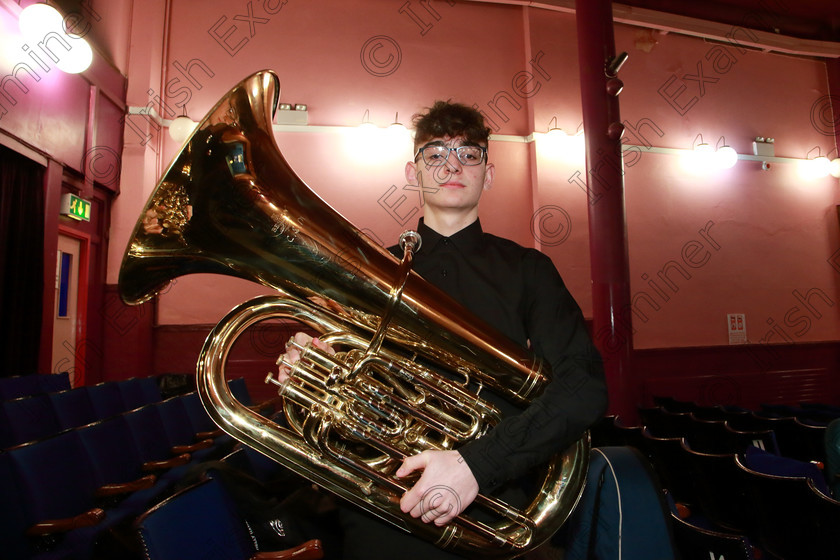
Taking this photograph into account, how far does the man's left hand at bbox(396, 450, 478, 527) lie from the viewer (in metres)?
1.02

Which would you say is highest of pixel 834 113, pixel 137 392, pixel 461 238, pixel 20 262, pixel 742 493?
pixel 834 113

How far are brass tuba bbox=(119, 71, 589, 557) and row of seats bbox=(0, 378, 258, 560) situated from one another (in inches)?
25.1

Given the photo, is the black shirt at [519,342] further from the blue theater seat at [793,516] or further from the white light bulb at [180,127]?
the white light bulb at [180,127]

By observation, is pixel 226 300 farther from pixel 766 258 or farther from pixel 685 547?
pixel 766 258

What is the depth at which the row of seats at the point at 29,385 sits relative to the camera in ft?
11.1

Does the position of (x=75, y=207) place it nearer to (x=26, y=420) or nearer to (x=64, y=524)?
(x=26, y=420)

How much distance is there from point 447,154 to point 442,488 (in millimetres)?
855

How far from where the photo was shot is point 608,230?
5.04m

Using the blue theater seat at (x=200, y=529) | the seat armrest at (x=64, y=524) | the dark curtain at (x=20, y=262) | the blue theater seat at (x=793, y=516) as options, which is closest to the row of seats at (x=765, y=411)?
the blue theater seat at (x=793, y=516)

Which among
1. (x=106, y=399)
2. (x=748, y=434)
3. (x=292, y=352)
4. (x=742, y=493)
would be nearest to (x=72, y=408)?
(x=106, y=399)

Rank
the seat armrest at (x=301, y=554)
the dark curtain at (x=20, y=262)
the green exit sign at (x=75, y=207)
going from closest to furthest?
the seat armrest at (x=301, y=554)
the dark curtain at (x=20, y=262)
the green exit sign at (x=75, y=207)

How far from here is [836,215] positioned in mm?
7695

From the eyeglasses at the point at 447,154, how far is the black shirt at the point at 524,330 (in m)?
0.18

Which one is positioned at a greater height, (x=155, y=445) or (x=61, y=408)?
(x=61, y=408)
